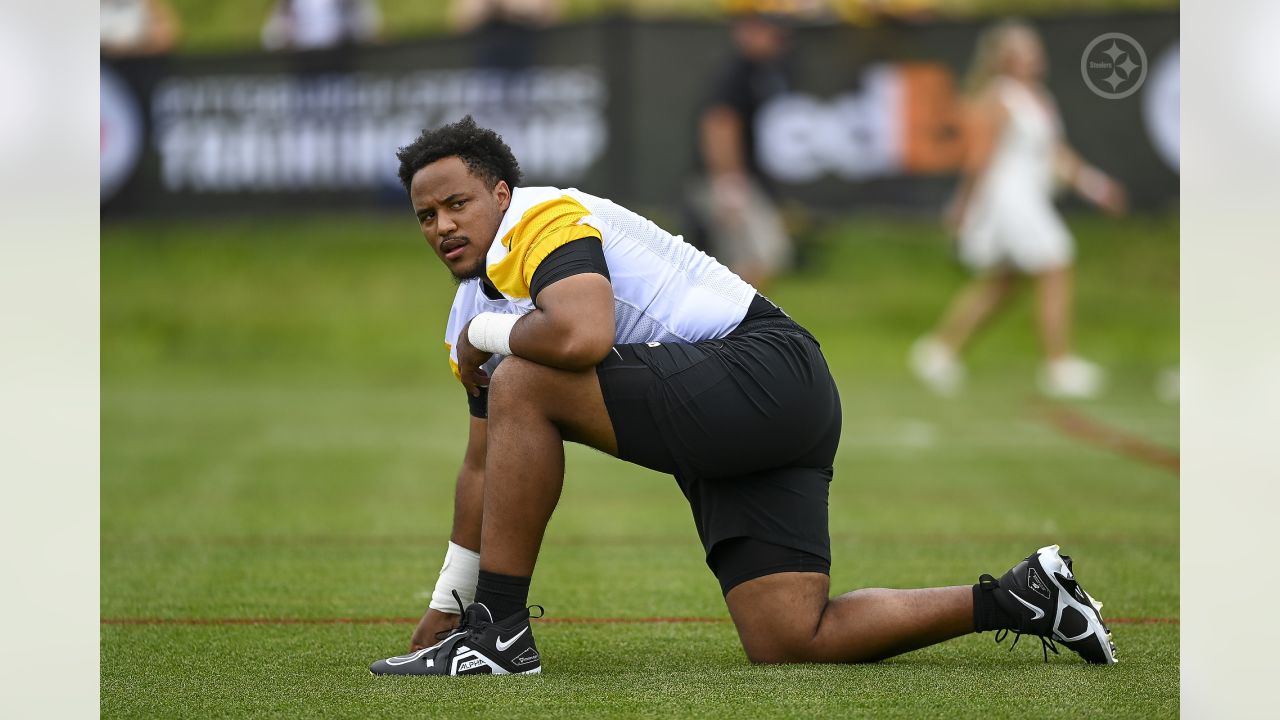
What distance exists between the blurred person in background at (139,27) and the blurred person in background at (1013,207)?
705 centimetres

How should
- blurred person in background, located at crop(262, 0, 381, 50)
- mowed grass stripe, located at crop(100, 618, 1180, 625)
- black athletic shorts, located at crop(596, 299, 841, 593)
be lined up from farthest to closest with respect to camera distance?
1. blurred person in background, located at crop(262, 0, 381, 50)
2. mowed grass stripe, located at crop(100, 618, 1180, 625)
3. black athletic shorts, located at crop(596, 299, 841, 593)

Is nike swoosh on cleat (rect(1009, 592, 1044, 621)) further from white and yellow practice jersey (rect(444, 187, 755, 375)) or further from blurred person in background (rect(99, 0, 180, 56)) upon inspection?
blurred person in background (rect(99, 0, 180, 56))

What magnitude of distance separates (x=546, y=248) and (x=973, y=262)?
38.3 ft

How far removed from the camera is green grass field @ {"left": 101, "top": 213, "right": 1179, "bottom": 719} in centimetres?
336

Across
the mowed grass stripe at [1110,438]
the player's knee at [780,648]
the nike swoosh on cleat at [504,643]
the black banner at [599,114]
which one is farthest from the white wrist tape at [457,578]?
the black banner at [599,114]

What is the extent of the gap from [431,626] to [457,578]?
0.13m

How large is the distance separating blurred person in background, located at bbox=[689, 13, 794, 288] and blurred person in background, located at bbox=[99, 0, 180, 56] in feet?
16.1

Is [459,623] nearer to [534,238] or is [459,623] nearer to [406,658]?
[406,658]

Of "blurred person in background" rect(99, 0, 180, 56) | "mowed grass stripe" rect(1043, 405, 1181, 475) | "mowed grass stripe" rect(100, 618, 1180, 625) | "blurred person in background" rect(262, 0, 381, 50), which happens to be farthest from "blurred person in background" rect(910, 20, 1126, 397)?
"mowed grass stripe" rect(100, 618, 1180, 625)

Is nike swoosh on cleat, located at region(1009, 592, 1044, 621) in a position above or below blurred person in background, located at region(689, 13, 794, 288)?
below

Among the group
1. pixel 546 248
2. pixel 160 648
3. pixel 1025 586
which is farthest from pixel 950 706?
pixel 160 648

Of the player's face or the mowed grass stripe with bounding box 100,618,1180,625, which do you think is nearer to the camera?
the player's face

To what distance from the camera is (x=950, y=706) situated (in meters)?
3.11
